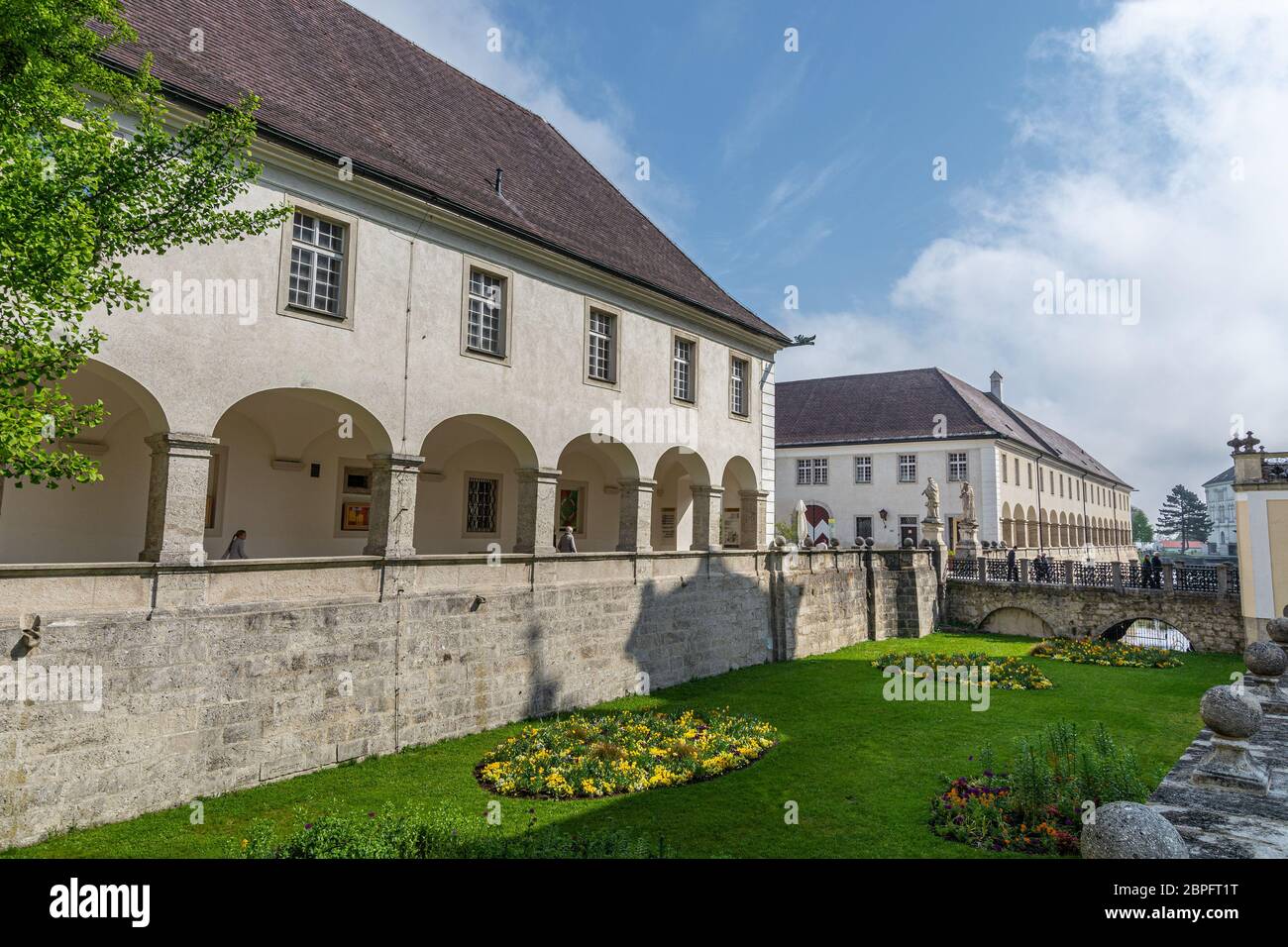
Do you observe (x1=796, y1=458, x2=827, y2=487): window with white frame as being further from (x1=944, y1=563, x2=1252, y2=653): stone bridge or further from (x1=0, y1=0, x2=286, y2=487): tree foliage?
(x1=0, y1=0, x2=286, y2=487): tree foliage

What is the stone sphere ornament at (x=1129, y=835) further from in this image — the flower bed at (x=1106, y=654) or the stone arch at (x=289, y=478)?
the flower bed at (x=1106, y=654)

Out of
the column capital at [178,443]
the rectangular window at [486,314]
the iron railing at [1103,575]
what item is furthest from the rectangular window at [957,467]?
the column capital at [178,443]

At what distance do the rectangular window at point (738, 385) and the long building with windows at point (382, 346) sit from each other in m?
0.12

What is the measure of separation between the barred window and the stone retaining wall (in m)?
4.90

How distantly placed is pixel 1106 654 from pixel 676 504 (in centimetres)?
1378

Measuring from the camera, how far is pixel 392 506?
38.7 feet

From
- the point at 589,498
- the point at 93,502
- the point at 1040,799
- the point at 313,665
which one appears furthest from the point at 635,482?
the point at 1040,799

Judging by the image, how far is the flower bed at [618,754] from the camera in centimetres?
977

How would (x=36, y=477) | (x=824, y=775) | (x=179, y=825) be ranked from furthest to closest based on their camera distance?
(x=824, y=775), (x=179, y=825), (x=36, y=477)

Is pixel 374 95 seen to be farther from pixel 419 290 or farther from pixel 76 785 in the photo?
pixel 76 785

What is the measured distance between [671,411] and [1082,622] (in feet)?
61.1

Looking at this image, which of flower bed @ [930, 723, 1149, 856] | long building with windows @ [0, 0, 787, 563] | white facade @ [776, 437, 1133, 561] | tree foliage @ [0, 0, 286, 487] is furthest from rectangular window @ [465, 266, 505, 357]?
white facade @ [776, 437, 1133, 561]

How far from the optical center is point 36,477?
633 centimetres
